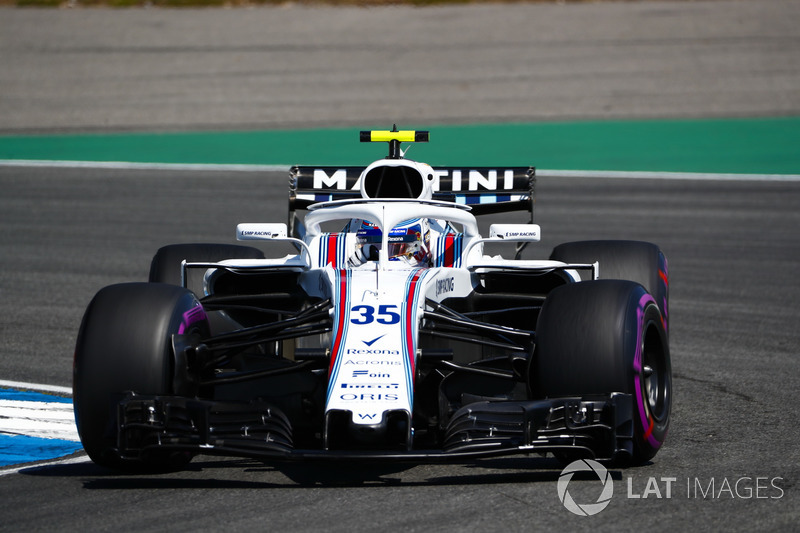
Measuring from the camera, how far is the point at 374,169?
342 inches

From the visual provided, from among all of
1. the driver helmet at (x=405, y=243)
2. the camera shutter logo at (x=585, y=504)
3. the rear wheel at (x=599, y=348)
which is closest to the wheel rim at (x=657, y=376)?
the rear wheel at (x=599, y=348)

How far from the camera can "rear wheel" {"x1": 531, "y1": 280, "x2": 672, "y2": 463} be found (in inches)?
253

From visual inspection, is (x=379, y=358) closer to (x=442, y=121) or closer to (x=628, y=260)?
(x=628, y=260)

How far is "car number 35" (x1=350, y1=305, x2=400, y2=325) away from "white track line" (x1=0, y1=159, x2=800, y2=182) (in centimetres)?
1294

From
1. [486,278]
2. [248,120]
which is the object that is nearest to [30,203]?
[248,120]

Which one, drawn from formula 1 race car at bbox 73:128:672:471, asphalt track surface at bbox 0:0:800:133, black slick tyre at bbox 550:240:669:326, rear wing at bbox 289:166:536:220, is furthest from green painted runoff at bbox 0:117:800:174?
formula 1 race car at bbox 73:128:672:471

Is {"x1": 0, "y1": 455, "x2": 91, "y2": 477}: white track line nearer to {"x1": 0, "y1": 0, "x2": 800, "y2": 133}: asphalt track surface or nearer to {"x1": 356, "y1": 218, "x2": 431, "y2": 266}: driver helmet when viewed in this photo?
{"x1": 356, "y1": 218, "x2": 431, "y2": 266}: driver helmet

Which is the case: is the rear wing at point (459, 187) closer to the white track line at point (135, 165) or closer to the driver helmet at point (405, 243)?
the driver helmet at point (405, 243)

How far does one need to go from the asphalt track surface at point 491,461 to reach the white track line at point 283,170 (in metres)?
0.41

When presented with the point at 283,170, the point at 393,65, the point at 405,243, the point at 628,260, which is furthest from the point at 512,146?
the point at 405,243

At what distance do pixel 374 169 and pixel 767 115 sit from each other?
17399 mm

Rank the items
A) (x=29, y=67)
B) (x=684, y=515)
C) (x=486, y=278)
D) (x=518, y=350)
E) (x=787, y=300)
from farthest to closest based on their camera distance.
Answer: (x=29, y=67) → (x=787, y=300) → (x=486, y=278) → (x=518, y=350) → (x=684, y=515)

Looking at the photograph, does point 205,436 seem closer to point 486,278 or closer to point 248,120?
point 486,278

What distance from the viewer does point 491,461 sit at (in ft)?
22.6
